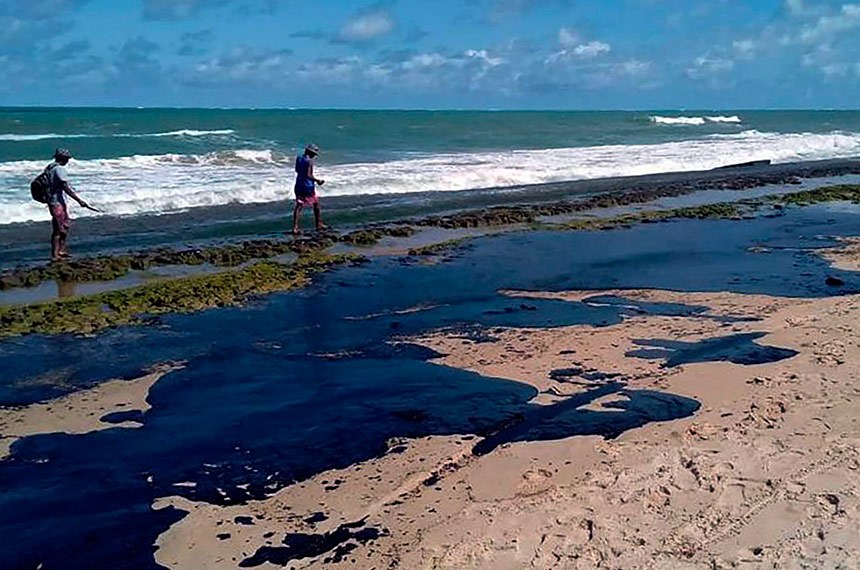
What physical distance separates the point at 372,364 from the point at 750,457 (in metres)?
3.73

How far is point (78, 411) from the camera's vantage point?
22.9 ft

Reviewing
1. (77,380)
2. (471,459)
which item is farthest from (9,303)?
(471,459)

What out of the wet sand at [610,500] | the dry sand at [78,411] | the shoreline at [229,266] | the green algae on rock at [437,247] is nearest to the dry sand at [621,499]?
the wet sand at [610,500]

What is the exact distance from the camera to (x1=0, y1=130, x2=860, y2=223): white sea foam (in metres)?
21.2

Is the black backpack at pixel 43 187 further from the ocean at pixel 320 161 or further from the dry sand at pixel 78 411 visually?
the dry sand at pixel 78 411

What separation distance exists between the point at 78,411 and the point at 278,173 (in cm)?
A: 2113

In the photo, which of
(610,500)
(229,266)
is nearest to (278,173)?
(229,266)

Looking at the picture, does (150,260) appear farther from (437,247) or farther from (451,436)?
(451,436)

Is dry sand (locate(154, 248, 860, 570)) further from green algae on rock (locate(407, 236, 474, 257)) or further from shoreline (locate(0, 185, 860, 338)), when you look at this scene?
green algae on rock (locate(407, 236, 474, 257))

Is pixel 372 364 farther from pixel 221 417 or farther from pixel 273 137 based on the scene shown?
pixel 273 137

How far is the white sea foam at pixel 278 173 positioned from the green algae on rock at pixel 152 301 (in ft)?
27.6

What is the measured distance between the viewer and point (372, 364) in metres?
8.20

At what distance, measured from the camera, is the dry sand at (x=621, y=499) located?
4.39 m

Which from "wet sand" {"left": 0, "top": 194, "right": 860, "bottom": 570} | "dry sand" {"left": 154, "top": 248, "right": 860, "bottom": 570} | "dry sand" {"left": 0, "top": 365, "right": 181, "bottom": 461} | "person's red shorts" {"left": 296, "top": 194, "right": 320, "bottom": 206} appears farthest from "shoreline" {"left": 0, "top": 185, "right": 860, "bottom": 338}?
"dry sand" {"left": 154, "top": 248, "right": 860, "bottom": 570}
